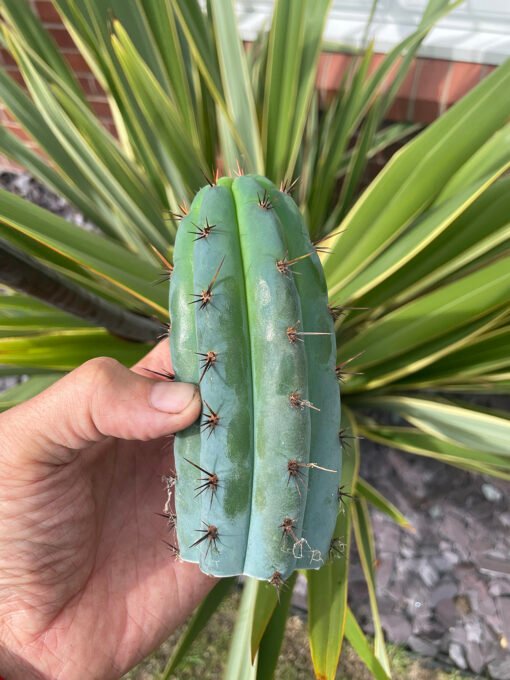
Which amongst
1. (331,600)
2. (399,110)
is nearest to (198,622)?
(331,600)

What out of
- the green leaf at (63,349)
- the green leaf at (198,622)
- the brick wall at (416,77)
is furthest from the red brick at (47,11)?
the green leaf at (198,622)

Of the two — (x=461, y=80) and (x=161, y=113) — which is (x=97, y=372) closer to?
(x=161, y=113)

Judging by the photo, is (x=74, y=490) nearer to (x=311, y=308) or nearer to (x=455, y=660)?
(x=311, y=308)

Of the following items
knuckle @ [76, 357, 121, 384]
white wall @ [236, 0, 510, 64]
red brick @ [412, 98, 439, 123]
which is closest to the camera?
knuckle @ [76, 357, 121, 384]

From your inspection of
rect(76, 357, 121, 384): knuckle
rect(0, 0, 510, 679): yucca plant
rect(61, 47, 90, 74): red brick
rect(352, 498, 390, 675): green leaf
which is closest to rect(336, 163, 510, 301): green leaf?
rect(0, 0, 510, 679): yucca plant

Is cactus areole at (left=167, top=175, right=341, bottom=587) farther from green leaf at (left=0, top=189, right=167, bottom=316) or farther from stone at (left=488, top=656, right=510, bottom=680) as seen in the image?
stone at (left=488, top=656, right=510, bottom=680)
